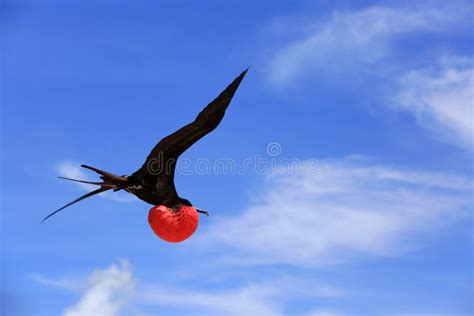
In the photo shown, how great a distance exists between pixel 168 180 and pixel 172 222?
2.27ft

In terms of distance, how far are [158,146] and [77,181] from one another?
1294 mm

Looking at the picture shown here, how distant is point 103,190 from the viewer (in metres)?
8.96

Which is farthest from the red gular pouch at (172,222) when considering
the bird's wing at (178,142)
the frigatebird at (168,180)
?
the bird's wing at (178,142)

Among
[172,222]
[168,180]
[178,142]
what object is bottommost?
[172,222]

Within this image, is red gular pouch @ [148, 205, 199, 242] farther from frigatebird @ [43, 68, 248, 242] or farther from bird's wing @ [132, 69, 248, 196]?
bird's wing @ [132, 69, 248, 196]

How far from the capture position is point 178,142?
341 inches

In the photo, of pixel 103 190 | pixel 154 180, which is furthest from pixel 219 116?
pixel 103 190

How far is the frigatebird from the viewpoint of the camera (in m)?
8.41

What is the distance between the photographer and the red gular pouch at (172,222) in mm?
8656

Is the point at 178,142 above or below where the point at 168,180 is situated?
above

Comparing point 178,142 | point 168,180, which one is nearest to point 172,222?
point 168,180

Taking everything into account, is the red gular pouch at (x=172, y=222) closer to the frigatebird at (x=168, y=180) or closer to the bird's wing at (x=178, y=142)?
the frigatebird at (x=168, y=180)

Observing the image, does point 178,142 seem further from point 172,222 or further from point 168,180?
point 172,222

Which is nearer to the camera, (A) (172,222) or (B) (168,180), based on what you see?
(A) (172,222)
